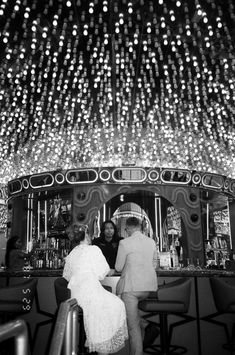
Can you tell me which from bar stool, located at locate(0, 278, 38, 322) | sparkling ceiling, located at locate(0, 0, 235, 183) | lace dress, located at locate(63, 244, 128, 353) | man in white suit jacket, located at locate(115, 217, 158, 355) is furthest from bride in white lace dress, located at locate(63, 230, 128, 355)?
sparkling ceiling, located at locate(0, 0, 235, 183)

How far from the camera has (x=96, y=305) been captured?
3.35m

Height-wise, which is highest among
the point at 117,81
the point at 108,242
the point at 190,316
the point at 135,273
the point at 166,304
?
the point at 117,81

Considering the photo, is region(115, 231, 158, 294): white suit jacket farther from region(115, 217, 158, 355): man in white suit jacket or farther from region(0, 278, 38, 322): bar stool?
region(0, 278, 38, 322): bar stool

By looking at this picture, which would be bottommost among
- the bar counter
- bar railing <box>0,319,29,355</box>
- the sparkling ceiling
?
the bar counter

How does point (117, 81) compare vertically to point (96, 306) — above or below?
above

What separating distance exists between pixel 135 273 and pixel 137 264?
0.31ft

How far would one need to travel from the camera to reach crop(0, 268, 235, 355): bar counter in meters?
4.60

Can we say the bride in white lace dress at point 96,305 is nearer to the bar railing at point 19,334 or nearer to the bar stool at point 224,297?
the bar stool at point 224,297

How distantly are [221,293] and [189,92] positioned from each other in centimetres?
344

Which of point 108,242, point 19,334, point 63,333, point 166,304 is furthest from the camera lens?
point 108,242

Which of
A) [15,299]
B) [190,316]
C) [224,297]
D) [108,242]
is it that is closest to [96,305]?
[15,299]

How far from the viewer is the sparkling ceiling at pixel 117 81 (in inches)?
178

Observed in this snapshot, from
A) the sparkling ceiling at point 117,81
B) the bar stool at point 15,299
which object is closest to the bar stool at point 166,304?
the bar stool at point 15,299

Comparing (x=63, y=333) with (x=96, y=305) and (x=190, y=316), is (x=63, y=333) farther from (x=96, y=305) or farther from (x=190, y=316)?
(x=190, y=316)
